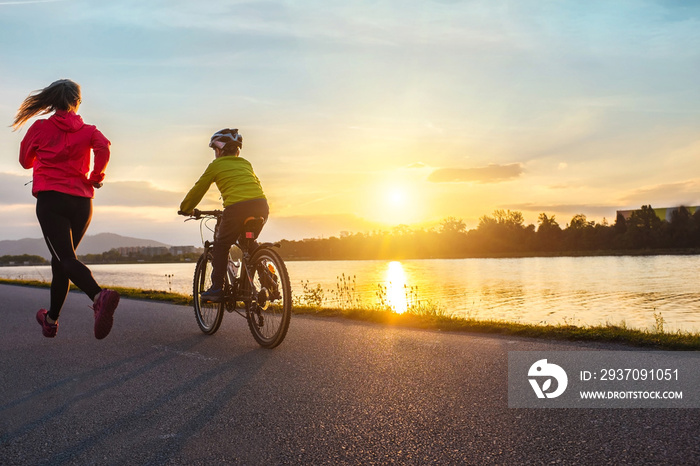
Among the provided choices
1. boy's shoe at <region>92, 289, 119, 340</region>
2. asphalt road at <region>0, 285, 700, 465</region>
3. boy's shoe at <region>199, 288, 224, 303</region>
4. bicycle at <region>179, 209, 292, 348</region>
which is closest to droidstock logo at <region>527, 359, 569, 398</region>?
asphalt road at <region>0, 285, 700, 465</region>

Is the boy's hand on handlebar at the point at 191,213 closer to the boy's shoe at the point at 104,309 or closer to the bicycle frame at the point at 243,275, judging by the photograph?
the bicycle frame at the point at 243,275

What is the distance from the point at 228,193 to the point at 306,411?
304 cm

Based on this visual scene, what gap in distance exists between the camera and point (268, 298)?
5820 mm

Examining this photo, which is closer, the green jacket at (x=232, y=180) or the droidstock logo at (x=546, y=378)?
the droidstock logo at (x=546, y=378)

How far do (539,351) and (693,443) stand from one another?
255cm

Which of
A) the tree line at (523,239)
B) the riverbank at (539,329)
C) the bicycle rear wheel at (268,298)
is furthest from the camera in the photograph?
the tree line at (523,239)

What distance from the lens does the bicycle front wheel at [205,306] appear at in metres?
6.82

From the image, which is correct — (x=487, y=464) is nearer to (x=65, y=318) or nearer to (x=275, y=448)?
(x=275, y=448)

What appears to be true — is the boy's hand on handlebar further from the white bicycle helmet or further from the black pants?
the white bicycle helmet

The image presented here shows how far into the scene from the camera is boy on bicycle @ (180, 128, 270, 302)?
5.93 meters

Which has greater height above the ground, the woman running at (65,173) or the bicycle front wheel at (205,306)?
the woman running at (65,173)

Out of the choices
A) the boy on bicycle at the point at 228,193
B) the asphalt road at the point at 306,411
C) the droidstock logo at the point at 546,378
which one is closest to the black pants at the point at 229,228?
the boy on bicycle at the point at 228,193

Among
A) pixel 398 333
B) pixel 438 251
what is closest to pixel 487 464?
pixel 398 333

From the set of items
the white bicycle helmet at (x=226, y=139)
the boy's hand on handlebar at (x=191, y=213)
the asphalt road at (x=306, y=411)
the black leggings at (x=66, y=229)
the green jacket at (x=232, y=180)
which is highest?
the white bicycle helmet at (x=226, y=139)
